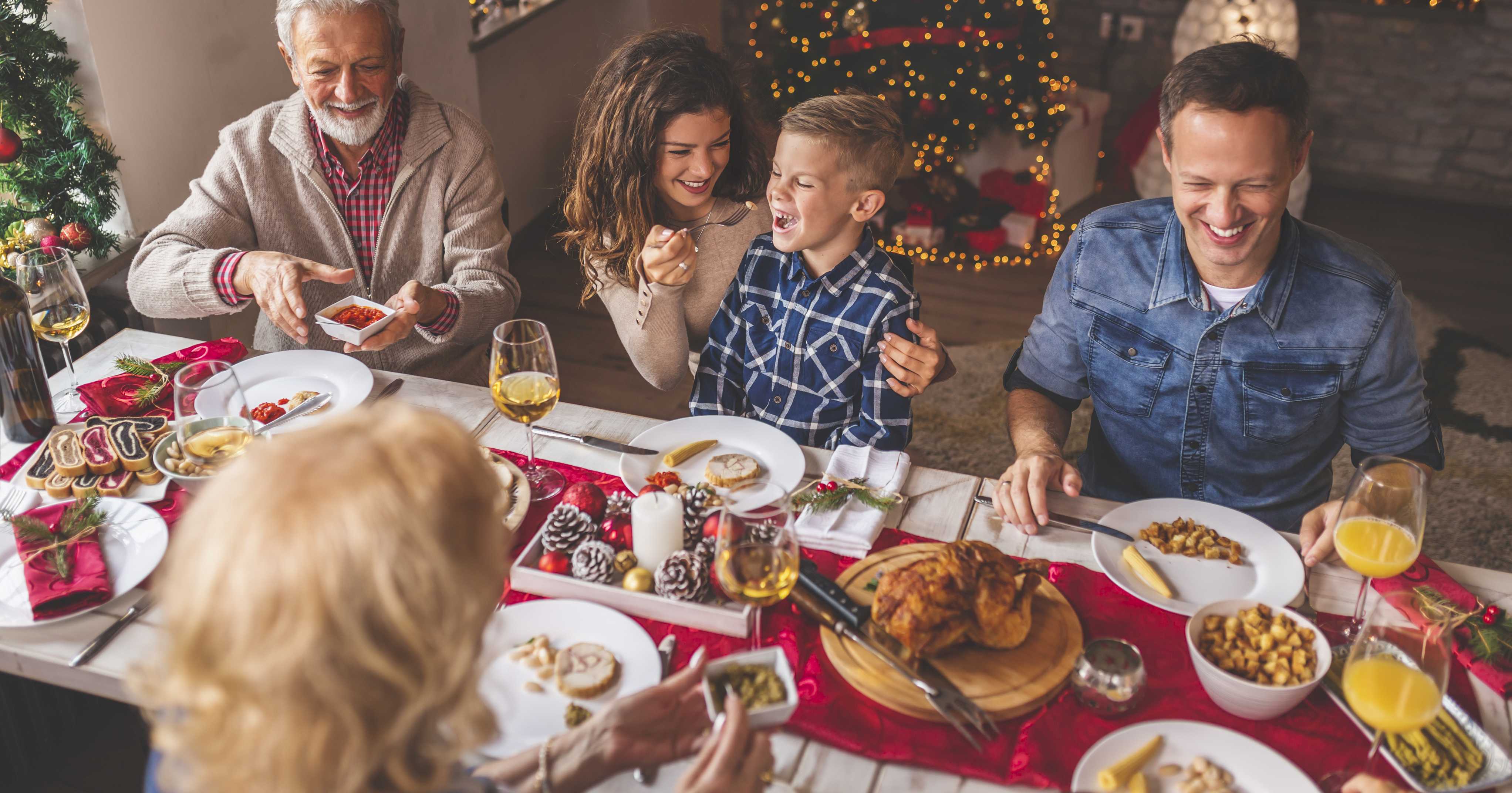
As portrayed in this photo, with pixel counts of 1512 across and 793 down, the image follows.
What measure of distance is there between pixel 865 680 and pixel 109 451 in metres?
1.22

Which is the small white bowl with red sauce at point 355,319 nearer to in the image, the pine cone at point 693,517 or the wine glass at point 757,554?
the pine cone at point 693,517

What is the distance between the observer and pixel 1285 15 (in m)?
4.60

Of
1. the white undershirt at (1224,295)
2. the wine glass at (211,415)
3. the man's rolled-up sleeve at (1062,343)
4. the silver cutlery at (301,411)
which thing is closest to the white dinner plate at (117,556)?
the wine glass at (211,415)

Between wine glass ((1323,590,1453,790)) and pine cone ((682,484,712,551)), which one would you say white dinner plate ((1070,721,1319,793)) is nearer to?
wine glass ((1323,590,1453,790))

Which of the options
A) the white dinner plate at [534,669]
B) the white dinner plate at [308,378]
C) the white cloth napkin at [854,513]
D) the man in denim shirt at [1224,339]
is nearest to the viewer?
the white dinner plate at [534,669]

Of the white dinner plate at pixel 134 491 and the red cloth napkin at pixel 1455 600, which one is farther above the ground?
Result: the white dinner plate at pixel 134 491

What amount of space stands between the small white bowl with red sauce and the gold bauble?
31.9 inches

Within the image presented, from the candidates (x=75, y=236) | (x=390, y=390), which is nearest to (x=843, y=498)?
(x=390, y=390)

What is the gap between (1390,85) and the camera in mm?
5270

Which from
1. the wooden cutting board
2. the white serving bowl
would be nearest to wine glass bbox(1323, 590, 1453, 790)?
the wooden cutting board

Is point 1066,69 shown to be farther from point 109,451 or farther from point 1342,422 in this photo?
point 109,451

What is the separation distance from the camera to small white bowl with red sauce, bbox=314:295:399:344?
1.85 m

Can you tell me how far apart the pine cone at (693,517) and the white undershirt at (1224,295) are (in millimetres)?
958

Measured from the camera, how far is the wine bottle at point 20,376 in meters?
1.67
